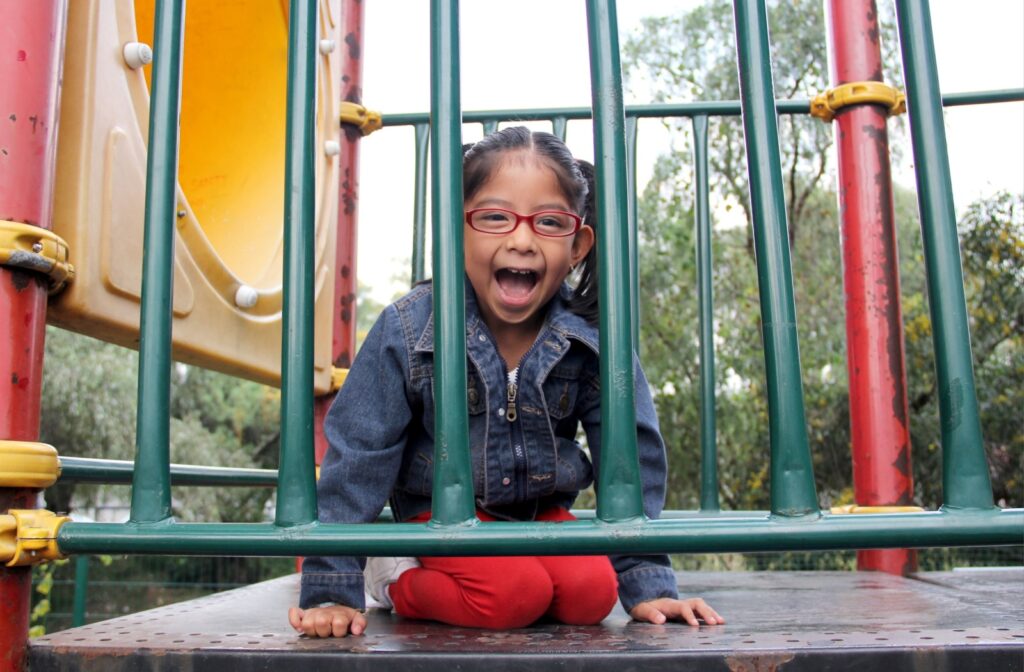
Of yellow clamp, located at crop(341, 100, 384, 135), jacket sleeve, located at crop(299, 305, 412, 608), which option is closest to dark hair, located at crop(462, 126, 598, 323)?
jacket sleeve, located at crop(299, 305, 412, 608)

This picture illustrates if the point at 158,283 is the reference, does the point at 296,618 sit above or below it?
below

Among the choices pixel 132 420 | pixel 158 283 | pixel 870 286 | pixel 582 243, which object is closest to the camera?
pixel 158 283

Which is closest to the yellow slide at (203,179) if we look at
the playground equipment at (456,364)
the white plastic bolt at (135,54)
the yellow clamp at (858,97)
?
the white plastic bolt at (135,54)

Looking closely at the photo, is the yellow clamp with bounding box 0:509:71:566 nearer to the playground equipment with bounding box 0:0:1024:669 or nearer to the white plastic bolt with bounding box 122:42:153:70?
the playground equipment with bounding box 0:0:1024:669

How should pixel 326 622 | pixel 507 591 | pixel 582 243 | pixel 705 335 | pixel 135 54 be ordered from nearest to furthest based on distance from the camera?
pixel 326 622 < pixel 507 591 < pixel 135 54 < pixel 582 243 < pixel 705 335

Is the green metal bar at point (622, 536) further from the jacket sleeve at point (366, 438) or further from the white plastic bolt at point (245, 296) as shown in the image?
the white plastic bolt at point (245, 296)

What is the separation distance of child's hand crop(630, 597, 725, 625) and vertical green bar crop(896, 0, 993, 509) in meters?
0.39

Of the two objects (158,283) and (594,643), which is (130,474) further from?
(594,643)

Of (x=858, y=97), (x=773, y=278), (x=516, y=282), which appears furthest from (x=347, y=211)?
(x=773, y=278)

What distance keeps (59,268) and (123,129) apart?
0.89ft

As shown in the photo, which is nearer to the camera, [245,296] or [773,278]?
[773,278]

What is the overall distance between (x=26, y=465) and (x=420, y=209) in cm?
152

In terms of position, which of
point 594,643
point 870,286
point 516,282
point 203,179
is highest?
point 203,179

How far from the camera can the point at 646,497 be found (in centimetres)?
128
